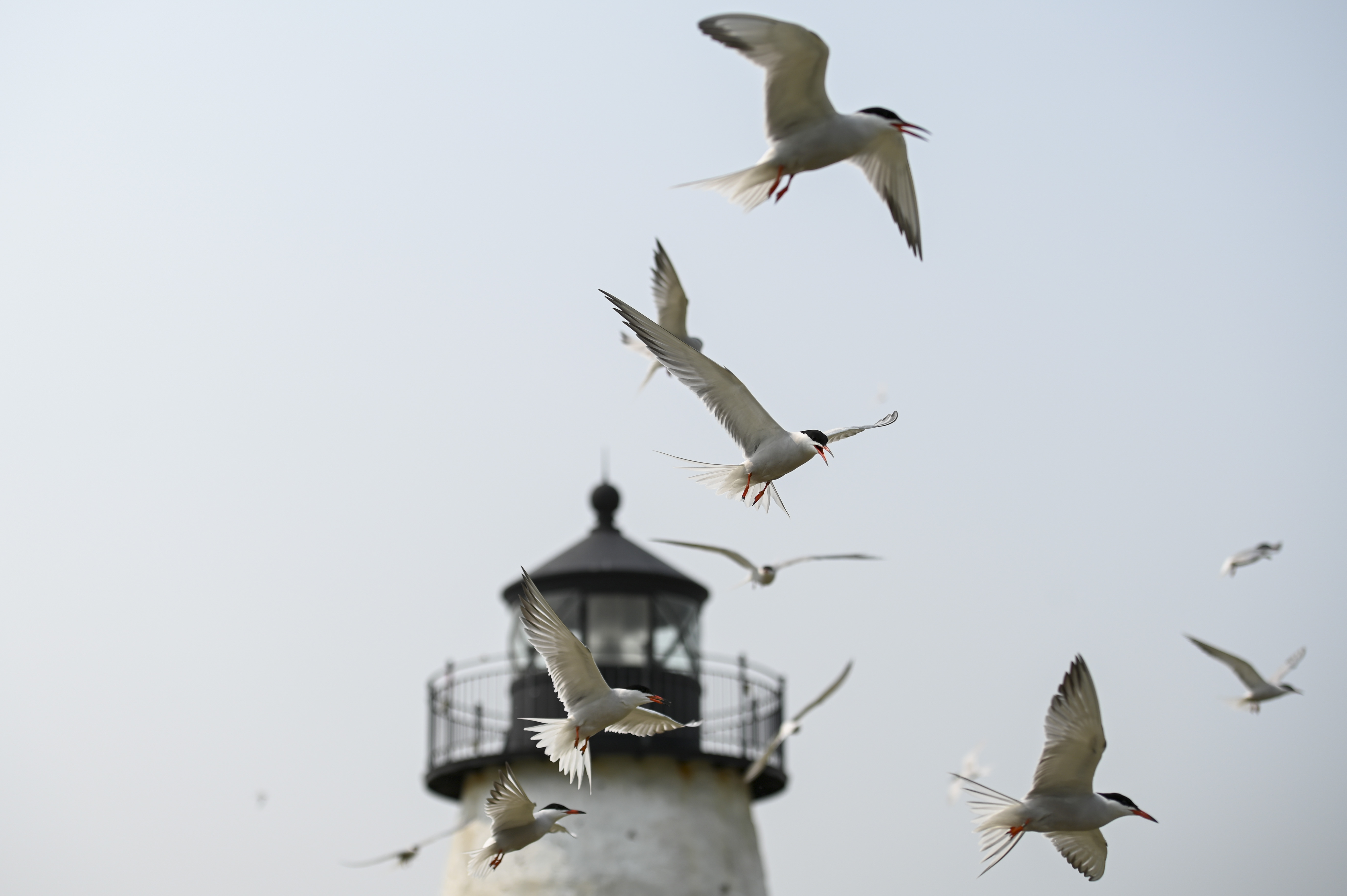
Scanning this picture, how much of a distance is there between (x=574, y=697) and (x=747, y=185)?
9.25 feet

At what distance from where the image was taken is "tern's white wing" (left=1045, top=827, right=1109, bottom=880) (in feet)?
31.9

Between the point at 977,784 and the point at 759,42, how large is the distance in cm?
383

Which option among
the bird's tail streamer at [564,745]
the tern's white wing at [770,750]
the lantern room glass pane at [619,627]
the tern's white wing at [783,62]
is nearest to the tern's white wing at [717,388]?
the tern's white wing at [783,62]

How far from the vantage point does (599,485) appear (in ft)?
72.9

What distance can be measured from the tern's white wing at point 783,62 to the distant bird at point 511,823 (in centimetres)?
400

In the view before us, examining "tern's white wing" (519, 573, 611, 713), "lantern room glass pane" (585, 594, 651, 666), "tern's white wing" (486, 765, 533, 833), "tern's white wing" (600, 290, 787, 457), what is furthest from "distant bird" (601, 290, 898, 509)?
"lantern room glass pane" (585, 594, 651, 666)

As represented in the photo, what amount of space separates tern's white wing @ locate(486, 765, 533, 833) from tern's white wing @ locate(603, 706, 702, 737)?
2.66 ft

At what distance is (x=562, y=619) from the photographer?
67.8 feet

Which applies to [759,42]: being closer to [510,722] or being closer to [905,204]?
[905,204]

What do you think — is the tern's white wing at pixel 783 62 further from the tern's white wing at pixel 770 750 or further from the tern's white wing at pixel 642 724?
the tern's white wing at pixel 770 750

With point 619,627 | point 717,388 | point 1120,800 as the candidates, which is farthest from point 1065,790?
point 619,627

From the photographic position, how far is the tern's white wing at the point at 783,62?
8.73m

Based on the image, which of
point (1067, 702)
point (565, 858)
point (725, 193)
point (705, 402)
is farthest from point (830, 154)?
point (565, 858)

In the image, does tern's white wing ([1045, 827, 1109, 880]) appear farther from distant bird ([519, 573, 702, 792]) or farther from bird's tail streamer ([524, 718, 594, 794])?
bird's tail streamer ([524, 718, 594, 794])
